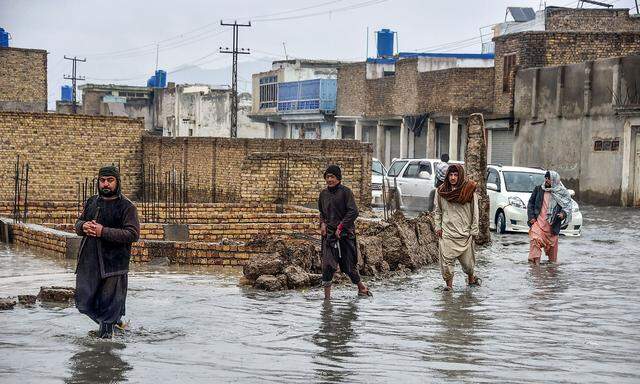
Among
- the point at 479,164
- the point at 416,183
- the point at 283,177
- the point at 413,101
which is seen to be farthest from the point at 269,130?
the point at 479,164

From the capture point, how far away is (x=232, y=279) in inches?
557

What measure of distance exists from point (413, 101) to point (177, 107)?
29.1 meters

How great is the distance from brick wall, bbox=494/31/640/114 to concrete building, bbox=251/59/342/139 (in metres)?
16.6

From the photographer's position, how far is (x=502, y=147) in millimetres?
40250

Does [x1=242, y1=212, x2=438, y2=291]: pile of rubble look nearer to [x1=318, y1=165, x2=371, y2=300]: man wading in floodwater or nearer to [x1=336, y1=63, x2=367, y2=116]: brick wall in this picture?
[x1=318, y1=165, x2=371, y2=300]: man wading in floodwater

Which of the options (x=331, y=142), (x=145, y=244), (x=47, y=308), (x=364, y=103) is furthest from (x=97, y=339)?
(x=364, y=103)

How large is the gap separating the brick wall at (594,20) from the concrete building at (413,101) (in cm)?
469

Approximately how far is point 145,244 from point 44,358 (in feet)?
22.4

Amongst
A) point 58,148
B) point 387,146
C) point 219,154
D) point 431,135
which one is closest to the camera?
point 58,148

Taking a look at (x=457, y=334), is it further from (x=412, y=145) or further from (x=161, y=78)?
(x=161, y=78)

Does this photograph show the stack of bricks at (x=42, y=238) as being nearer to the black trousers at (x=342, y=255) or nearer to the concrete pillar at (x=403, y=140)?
the black trousers at (x=342, y=255)

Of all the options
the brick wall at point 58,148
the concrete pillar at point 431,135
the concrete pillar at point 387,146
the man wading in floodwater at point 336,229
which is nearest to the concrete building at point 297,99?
the concrete pillar at point 387,146

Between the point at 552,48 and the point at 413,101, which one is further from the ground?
the point at 552,48

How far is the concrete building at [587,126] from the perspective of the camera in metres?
31.9
